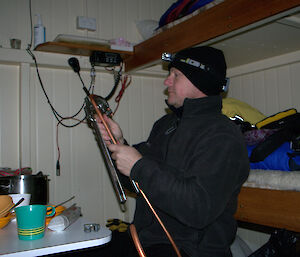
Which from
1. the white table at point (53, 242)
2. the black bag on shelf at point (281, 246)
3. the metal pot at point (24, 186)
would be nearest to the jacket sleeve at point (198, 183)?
the white table at point (53, 242)

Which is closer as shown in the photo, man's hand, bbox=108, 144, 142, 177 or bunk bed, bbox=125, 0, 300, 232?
man's hand, bbox=108, 144, 142, 177

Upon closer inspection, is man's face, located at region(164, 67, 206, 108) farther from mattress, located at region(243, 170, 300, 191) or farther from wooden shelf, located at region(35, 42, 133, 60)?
wooden shelf, located at region(35, 42, 133, 60)

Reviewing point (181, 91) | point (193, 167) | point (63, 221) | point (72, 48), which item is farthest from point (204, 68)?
point (72, 48)

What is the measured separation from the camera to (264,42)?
170 cm

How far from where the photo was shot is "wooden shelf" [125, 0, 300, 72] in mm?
1157

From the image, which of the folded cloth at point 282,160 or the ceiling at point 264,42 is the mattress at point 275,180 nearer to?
the folded cloth at point 282,160

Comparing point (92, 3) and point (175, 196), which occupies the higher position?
point (92, 3)

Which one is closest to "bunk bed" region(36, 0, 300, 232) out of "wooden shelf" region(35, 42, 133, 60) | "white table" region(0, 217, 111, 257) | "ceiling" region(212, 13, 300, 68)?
"ceiling" region(212, 13, 300, 68)

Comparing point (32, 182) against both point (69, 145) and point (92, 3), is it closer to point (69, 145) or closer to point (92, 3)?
point (69, 145)

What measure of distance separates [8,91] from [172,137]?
1178mm

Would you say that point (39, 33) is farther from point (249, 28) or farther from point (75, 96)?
point (249, 28)

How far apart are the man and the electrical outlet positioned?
3.08ft

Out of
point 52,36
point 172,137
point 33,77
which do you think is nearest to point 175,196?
point 172,137

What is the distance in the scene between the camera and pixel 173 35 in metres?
1.68
